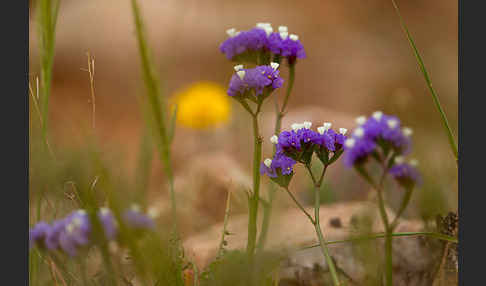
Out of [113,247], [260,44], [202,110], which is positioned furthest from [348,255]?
[202,110]

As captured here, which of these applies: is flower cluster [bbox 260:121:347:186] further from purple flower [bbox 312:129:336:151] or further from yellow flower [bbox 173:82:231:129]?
yellow flower [bbox 173:82:231:129]

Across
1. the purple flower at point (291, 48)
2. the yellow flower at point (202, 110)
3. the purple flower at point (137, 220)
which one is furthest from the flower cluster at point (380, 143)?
the yellow flower at point (202, 110)

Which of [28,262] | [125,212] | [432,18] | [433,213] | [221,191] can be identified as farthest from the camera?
[432,18]

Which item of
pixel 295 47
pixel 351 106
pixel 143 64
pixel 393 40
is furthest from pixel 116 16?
pixel 143 64

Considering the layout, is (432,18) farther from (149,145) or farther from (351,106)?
(149,145)

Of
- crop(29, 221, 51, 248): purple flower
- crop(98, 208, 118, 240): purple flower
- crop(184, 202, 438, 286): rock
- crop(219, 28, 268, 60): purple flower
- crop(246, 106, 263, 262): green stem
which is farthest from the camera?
crop(184, 202, 438, 286): rock

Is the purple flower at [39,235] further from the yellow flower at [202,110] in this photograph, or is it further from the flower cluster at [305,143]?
the yellow flower at [202,110]

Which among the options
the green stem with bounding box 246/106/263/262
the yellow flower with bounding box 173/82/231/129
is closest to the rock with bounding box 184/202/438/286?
the green stem with bounding box 246/106/263/262
